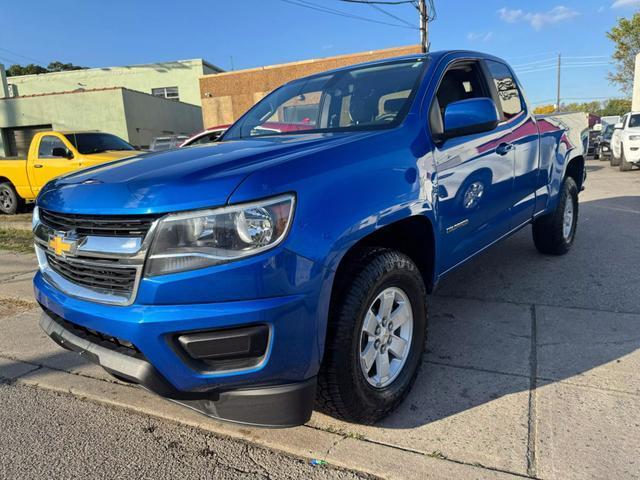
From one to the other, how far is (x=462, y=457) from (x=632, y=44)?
47.0 metres

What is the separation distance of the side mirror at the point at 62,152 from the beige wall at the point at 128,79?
2280 cm

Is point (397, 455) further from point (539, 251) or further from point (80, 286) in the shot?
point (539, 251)

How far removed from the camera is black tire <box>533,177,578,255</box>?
187 inches

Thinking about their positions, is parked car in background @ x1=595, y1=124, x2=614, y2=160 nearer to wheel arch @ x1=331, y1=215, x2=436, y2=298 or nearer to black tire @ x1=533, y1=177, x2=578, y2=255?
black tire @ x1=533, y1=177, x2=578, y2=255

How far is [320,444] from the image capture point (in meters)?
2.29

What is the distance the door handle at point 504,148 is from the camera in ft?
11.0

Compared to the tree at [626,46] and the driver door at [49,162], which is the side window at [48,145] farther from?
the tree at [626,46]

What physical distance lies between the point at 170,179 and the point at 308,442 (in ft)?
4.57

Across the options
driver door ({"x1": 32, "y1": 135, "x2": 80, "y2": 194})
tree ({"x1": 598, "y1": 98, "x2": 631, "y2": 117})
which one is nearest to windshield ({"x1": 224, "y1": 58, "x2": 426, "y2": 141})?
driver door ({"x1": 32, "y1": 135, "x2": 80, "y2": 194})

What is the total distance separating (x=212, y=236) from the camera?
5.87 feet

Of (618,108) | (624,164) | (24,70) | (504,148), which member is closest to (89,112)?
(624,164)

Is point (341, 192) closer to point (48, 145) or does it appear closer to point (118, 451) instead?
point (118, 451)

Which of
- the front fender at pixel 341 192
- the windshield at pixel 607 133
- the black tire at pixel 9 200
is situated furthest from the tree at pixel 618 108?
the front fender at pixel 341 192

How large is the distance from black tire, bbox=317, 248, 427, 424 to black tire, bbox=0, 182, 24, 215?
11.0m
